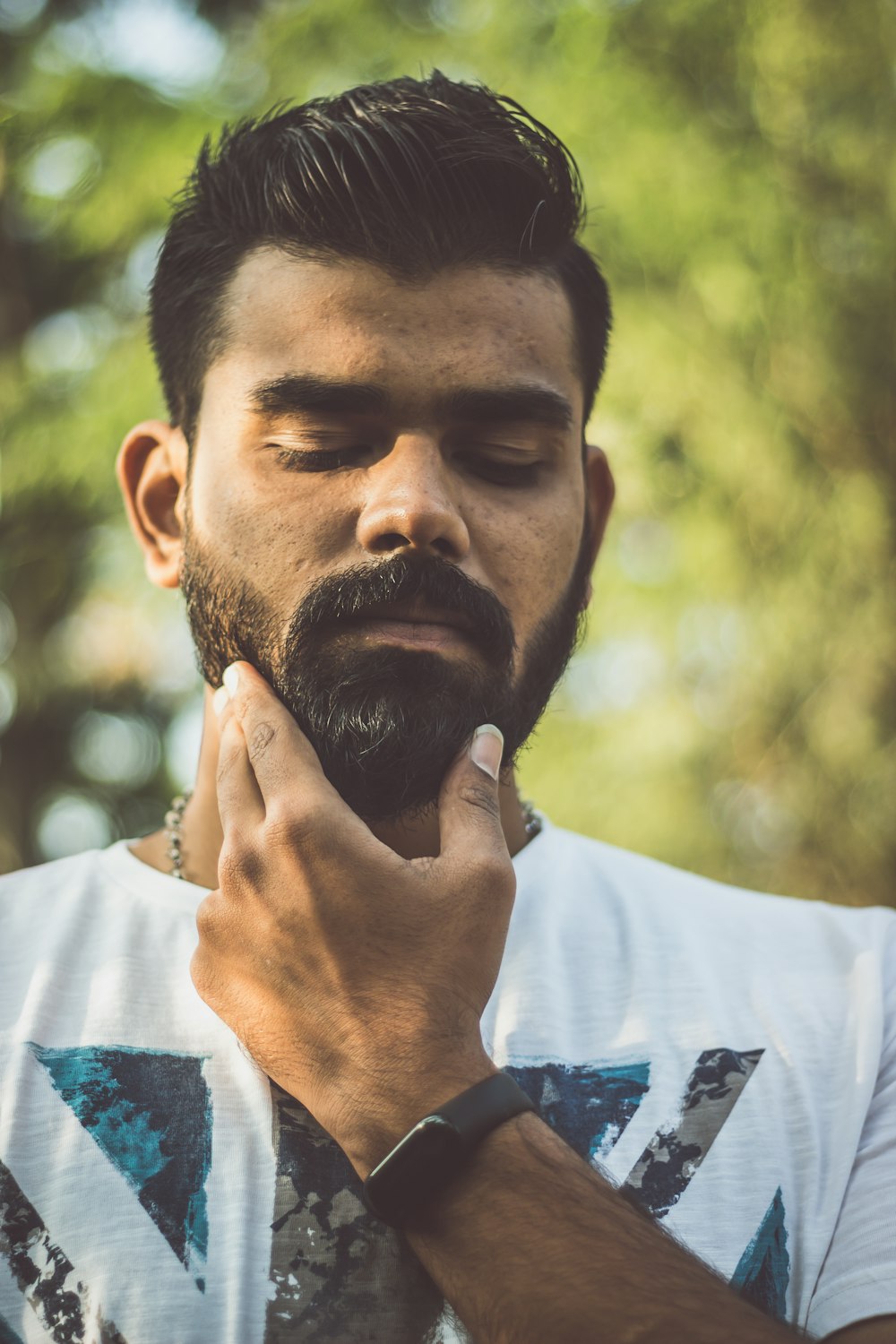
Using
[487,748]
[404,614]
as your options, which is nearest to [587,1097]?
[487,748]

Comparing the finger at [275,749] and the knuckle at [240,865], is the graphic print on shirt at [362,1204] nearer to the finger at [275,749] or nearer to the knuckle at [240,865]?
the knuckle at [240,865]

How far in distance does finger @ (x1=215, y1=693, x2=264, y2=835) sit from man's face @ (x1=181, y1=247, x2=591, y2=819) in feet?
0.45

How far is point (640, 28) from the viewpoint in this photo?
557cm

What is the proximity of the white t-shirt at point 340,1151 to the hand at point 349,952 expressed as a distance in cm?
15

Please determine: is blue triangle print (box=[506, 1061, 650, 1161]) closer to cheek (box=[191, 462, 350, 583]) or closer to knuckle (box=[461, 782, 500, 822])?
knuckle (box=[461, 782, 500, 822])

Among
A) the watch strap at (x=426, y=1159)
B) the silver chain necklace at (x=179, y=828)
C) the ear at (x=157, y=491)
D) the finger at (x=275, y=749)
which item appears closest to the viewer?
the watch strap at (x=426, y=1159)

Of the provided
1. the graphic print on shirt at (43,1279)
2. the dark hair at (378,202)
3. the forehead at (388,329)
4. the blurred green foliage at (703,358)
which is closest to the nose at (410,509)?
the forehead at (388,329)

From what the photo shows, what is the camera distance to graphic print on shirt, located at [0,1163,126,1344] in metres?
1.45

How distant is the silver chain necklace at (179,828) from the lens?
84.4 inches

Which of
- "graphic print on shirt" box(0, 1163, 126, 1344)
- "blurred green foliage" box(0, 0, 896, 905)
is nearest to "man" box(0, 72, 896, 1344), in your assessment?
"graphic print on shirt" box(0, 1163, 126, 1344)

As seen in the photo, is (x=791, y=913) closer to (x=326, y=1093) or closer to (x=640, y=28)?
(x=326, y=1093)

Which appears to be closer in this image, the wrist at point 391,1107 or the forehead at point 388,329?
the wrist at point 391,1107

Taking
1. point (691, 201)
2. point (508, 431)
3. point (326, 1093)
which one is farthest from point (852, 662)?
point (326, 1093)

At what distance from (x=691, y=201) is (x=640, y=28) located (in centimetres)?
92
